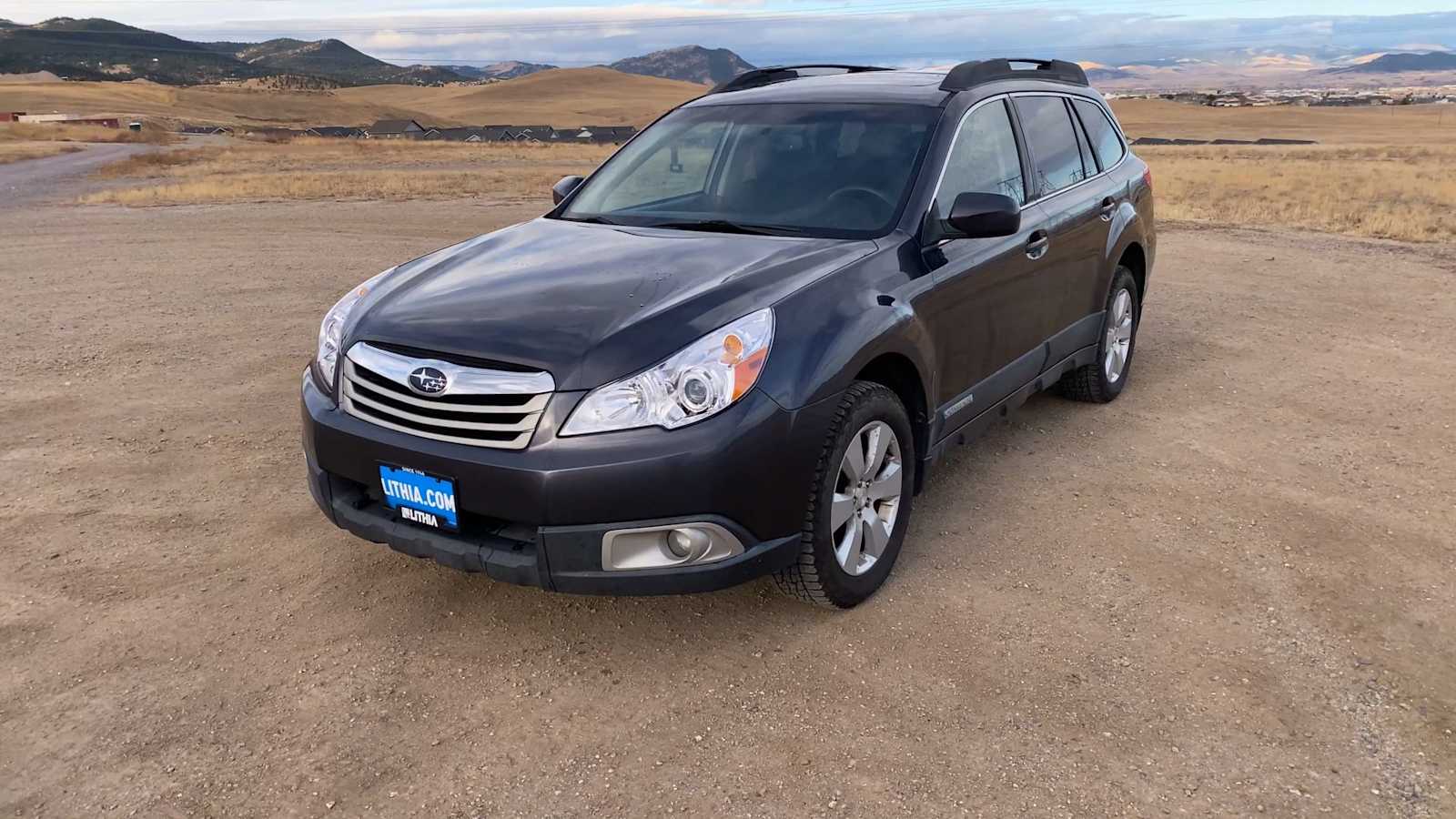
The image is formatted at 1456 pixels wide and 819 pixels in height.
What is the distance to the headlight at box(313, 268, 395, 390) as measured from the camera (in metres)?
3.56

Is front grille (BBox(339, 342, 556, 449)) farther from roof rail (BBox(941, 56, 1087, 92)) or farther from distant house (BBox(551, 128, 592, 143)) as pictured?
distant house (BBox(551, 128, 592, 143))

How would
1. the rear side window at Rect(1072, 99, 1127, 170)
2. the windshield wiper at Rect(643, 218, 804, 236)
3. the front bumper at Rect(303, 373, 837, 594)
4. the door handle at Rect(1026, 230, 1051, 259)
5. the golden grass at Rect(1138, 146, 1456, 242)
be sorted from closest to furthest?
1. the front bumper at Rect(303, 373, 837, 594)
2. the windshield wiper at Rect(643, 218, 804, 236)
3. the door handle at Rect(1026, 230, 1051, 259)
4. the rear side window at Rect(1072, 99, 1127, 170)
5. the golden grass at Rect(1138, 146, 1456, 242)

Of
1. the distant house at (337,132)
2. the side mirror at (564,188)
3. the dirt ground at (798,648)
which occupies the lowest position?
the dirt ground at (798,648)

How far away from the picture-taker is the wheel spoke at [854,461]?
135 inches

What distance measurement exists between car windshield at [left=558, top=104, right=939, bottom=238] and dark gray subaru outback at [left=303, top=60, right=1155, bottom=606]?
0.04ft

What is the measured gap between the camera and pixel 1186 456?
5.18m

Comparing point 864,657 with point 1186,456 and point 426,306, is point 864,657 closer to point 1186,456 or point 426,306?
point 426,306

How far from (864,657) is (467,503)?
136cm

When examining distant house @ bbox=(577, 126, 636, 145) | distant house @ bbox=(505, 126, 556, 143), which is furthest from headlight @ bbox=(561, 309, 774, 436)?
distant house @ bbox=(505, 126, 556, 143)

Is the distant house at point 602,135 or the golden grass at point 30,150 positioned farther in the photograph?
the distant house at point 602,135

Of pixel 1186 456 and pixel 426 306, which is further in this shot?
pixel 1186 456

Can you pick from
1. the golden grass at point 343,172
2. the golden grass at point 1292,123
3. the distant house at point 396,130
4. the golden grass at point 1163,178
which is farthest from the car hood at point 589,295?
the distant house at point 396,130

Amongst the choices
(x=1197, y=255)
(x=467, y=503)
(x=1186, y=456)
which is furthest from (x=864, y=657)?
(x=1197, y=255)

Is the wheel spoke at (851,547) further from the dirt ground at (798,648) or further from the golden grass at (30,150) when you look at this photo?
the golden grass at (30,150)
